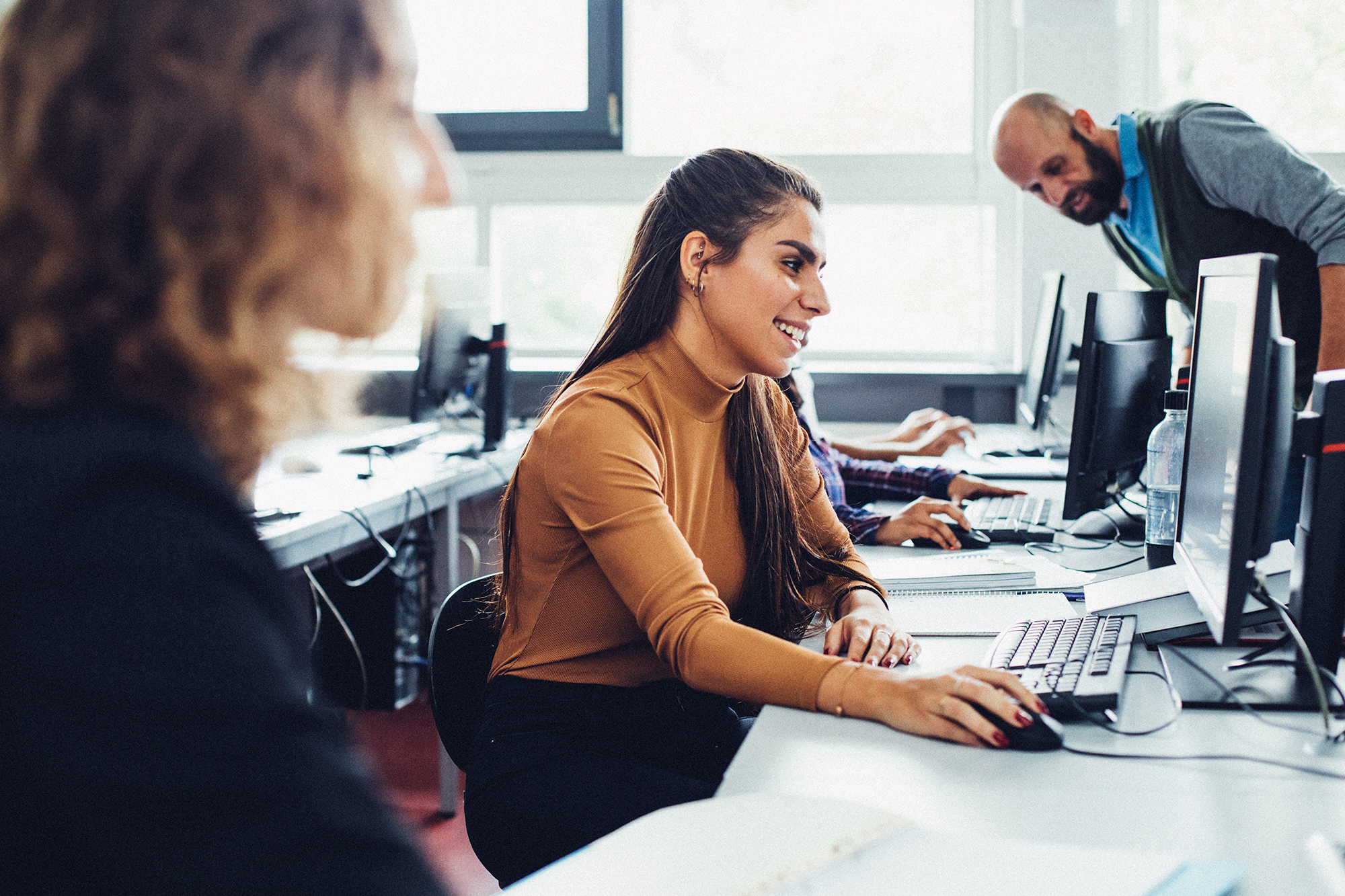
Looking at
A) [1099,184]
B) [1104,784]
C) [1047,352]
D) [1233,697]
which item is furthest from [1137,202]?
[1104,784]

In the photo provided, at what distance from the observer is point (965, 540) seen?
185 cm

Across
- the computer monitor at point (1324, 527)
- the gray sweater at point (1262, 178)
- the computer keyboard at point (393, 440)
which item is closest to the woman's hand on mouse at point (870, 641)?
the computer monitor at point (1324, 527)

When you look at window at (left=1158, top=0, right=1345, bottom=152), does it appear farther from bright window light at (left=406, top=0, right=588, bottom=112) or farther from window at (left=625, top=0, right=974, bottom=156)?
bright window light at (left=406, top=0, right=588, bottom=112)

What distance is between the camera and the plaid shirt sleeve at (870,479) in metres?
2.10

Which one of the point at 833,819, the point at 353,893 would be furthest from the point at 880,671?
the point at 353,893

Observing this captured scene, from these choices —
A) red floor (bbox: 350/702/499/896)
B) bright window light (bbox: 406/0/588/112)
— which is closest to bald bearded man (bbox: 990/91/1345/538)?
bright window light (bbox: 406/0/588/112)

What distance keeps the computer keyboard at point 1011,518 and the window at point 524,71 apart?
2068 mm

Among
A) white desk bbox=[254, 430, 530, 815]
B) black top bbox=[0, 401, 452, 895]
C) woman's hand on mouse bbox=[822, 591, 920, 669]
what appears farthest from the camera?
white desk bbox=[254, 430, 530, 815]

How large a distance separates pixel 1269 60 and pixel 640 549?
3.11 meters

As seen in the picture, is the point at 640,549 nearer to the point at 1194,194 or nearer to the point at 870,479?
the point at 870,479

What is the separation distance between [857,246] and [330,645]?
2043mm

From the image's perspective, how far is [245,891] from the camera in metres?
0.42

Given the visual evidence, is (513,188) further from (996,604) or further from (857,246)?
(996,604)

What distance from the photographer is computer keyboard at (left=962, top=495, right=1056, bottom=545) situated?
1854 millimetres
